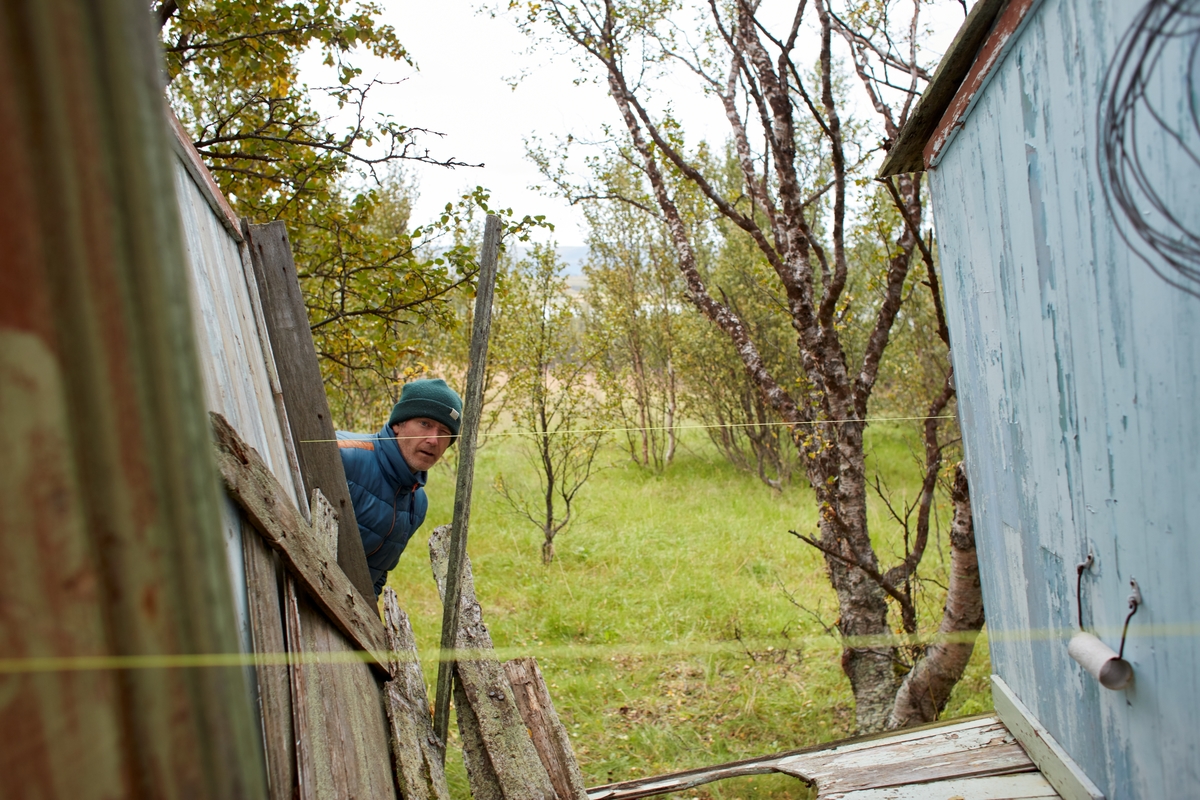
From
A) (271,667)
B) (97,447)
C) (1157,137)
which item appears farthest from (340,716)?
(1157,137)

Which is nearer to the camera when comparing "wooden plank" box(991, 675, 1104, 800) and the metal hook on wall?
the metal hook on wall

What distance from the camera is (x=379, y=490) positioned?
3668mm

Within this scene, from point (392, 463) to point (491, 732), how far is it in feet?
5.16

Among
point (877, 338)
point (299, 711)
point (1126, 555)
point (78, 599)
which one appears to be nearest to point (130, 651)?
point (78, 599)

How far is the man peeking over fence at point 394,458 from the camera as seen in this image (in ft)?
11.8

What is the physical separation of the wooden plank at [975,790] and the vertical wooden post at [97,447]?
2484mm

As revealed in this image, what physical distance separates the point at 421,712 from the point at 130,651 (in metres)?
2.45

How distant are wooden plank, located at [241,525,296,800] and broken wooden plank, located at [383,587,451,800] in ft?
2.29

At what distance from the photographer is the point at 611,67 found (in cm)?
581

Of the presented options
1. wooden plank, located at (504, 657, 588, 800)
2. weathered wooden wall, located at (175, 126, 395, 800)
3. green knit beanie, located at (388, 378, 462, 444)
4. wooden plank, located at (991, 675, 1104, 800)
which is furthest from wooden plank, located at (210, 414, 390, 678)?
wooden plank, located at (991, 675, 1104, 800)

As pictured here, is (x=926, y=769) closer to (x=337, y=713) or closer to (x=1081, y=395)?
(x=1081, y=395)

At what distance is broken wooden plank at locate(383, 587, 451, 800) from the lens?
2281 mm

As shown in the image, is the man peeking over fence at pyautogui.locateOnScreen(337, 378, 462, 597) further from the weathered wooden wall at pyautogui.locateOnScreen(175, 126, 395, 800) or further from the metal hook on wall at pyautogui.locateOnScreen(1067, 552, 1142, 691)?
the metal hook on wall at pyautogui.locateOnScreen(1067, 552, 1142, 691)

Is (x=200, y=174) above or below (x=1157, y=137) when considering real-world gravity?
above
